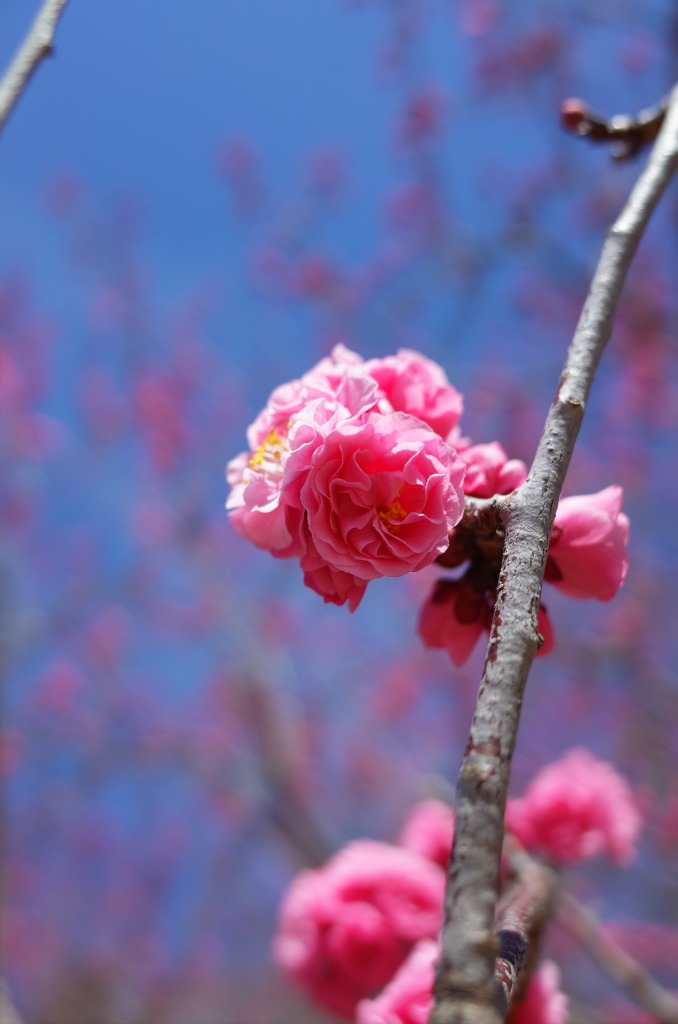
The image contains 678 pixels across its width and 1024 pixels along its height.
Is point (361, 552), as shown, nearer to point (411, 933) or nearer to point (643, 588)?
point (411, 933)

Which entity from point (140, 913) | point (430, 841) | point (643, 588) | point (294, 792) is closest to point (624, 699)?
point (643, 588)

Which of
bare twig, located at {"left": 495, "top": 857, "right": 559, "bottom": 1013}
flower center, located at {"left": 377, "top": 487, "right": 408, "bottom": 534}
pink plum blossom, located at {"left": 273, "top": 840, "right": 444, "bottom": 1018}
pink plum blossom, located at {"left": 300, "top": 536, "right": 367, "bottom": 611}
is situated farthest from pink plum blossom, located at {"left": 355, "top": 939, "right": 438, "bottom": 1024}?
flower center, located at {"left": 377, "top": 487, "right": 408, "bottom": 534}

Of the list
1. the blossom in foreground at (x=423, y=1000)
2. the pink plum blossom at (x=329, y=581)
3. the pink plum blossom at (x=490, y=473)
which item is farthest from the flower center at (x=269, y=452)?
the blossom in foreground at (x=423, y=1000)

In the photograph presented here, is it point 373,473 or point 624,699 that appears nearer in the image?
point 373,473

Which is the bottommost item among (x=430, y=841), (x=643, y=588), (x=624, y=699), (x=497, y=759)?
(x=497, y=759)

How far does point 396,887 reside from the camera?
6.52 feet

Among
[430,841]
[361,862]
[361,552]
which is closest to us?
[361,552]

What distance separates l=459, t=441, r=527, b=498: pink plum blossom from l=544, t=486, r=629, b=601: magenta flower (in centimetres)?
8

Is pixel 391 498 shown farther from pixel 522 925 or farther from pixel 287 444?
pixel 522 925

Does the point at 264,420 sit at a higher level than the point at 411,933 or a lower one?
higher

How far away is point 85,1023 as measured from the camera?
10.8 metres

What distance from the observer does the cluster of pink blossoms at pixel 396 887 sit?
1936 mm

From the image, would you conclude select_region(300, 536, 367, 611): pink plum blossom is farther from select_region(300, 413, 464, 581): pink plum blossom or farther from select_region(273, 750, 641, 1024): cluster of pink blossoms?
select_region(273, 750, 641, 1024): cluster of pink blossoms

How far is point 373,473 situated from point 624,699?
5689 millimetres
